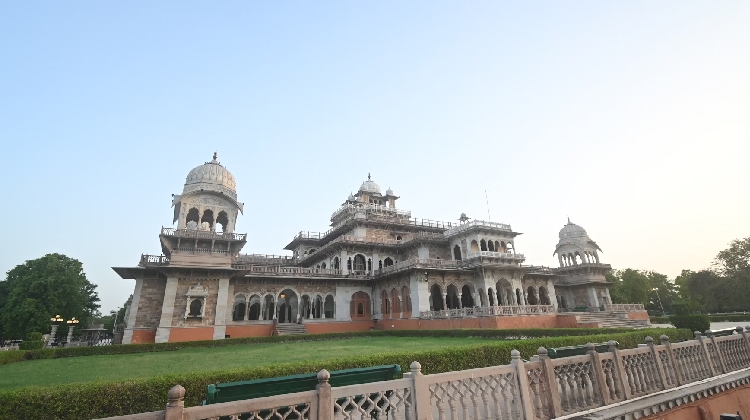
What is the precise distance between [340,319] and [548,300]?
68.6ft

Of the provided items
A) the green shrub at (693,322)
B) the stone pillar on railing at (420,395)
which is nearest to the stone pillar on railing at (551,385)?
the stone pillar on railing at (420,395)

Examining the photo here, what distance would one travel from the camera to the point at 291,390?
220 inches

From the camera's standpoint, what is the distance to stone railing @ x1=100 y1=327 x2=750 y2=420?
14.6 feet

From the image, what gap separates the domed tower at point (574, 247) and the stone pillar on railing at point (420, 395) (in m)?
43.3

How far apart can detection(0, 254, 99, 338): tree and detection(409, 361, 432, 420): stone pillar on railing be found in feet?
157

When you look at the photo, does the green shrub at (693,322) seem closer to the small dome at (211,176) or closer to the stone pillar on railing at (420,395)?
the stone pillar on railing at (420,395)

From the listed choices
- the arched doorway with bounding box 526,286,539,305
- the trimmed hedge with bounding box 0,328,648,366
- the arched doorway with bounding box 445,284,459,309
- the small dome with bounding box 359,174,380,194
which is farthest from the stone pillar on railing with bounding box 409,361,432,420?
the small dome with bounding box 359,174,380,194

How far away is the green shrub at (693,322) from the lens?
54.0 ft

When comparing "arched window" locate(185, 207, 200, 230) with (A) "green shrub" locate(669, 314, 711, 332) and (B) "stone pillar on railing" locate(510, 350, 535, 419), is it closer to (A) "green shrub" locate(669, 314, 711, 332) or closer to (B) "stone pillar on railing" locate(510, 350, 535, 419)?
(B) "stone pillar on railing" locate(510, 350, 535, 419)

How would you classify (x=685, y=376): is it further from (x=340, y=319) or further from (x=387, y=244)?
(x=387, y=244)

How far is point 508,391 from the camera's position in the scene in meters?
5.85

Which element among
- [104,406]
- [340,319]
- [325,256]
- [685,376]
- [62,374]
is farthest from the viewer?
[325,256]

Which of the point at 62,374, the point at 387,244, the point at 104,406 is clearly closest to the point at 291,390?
the point at 104,406

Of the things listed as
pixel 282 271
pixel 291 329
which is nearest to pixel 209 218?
pixel 282 271
